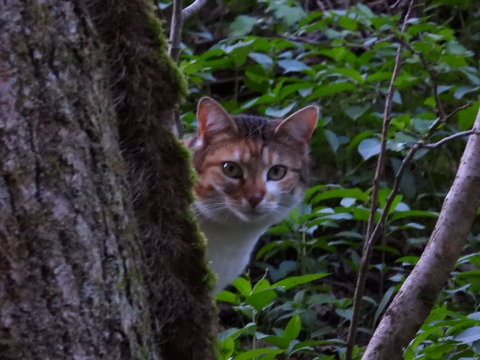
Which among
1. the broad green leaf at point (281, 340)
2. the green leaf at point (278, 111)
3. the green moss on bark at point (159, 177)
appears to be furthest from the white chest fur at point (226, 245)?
the green moss on bark at point (159, 177)

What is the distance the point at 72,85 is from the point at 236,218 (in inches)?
68.5

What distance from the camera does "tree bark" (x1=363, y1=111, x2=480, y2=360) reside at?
5.72 feet

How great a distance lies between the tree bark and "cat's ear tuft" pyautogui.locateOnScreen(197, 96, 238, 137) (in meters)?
1.30

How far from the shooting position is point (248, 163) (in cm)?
293

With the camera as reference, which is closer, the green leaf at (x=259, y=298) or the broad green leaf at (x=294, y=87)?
the green leaf at (x=259, y=298)

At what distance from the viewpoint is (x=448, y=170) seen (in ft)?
13.6

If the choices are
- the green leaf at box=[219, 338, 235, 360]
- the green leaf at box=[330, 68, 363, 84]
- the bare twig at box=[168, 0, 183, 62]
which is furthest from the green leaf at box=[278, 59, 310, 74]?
the green leaf at box=[219, 338, 235, 360]

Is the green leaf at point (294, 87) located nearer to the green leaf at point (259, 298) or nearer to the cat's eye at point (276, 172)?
the cat's eye at point (276, 172)

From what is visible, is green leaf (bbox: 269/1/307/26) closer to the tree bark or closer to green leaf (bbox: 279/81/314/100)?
green leaf (bbox: 279/81/314/100)

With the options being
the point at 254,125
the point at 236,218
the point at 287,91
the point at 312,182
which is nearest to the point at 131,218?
the point at 236,218

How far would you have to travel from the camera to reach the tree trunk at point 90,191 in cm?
106

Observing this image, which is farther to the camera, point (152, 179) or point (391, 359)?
point (391, 359)

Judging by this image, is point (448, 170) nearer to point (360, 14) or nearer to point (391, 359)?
point (360, 14)

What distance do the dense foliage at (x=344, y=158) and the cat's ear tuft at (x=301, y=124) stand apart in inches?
9.1
